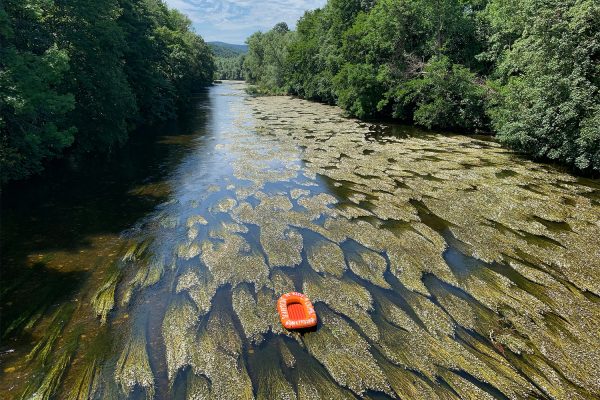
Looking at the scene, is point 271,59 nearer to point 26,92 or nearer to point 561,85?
point 561,85

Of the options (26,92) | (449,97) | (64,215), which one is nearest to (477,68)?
(449,97)

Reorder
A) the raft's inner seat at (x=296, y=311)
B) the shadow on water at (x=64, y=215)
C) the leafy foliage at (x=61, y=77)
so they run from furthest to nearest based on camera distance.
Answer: the leafy foliage at (x=61, y=77) < the shadow on water at (x=64, y=215) < the raft's inner seat at (x=296, y=311)

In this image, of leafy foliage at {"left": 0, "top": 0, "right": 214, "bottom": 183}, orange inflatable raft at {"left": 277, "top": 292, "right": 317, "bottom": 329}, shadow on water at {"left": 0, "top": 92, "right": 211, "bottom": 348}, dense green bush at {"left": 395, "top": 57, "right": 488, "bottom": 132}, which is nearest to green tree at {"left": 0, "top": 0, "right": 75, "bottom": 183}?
leafy foliage at {"left": 0, "top": 0, "right": 214, "bottom": 183}

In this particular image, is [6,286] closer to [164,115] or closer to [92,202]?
[92,202]

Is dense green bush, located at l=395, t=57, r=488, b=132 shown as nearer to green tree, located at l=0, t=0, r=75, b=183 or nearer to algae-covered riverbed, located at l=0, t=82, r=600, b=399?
algae-covered riverbed, located at l=0, t=82, r=600, b=399

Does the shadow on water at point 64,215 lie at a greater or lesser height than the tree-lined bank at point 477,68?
lesser

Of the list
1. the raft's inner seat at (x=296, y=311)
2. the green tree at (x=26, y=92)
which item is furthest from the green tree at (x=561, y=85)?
the green tree at (x=26, y=92)

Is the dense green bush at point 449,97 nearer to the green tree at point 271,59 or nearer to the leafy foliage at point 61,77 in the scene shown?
the leafy foliage at point 61,77
